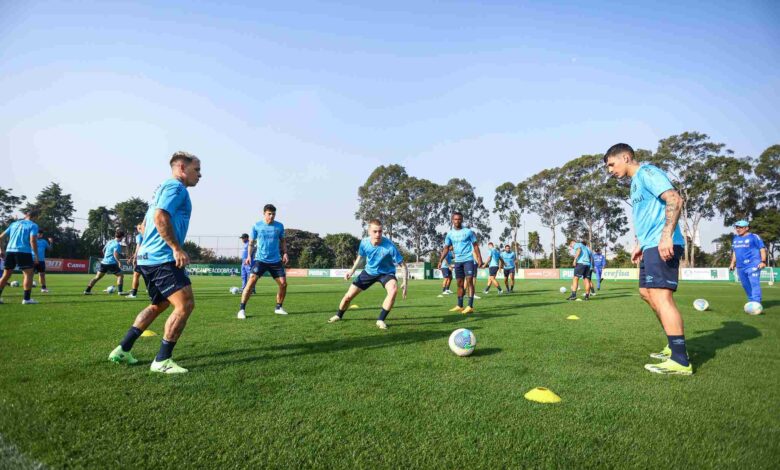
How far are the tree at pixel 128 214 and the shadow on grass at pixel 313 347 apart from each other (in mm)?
67356

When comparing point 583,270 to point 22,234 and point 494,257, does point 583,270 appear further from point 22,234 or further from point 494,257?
point 22,234

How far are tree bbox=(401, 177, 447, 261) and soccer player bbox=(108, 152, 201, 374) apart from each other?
182 feet

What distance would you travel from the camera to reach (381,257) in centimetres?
742

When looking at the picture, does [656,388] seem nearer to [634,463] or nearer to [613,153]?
[634,463]

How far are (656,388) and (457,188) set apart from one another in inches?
2306

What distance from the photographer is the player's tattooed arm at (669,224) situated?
4.14m

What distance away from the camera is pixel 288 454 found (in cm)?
220

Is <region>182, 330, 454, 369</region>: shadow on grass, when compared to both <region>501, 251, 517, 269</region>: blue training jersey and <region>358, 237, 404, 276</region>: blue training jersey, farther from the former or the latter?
<region>501, 251, 517, 269</region>: blue training jersey

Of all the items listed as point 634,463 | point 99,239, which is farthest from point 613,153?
point 99,239

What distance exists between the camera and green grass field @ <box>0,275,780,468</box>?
2230mm

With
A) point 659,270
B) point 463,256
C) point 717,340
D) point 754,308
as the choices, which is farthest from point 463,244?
point 754,308

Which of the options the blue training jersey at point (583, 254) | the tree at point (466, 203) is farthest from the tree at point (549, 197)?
the blue training jersey at point (583, 254)

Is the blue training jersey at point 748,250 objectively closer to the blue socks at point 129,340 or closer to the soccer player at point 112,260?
the blue socks at point 129,340

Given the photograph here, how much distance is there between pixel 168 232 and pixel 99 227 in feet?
224
